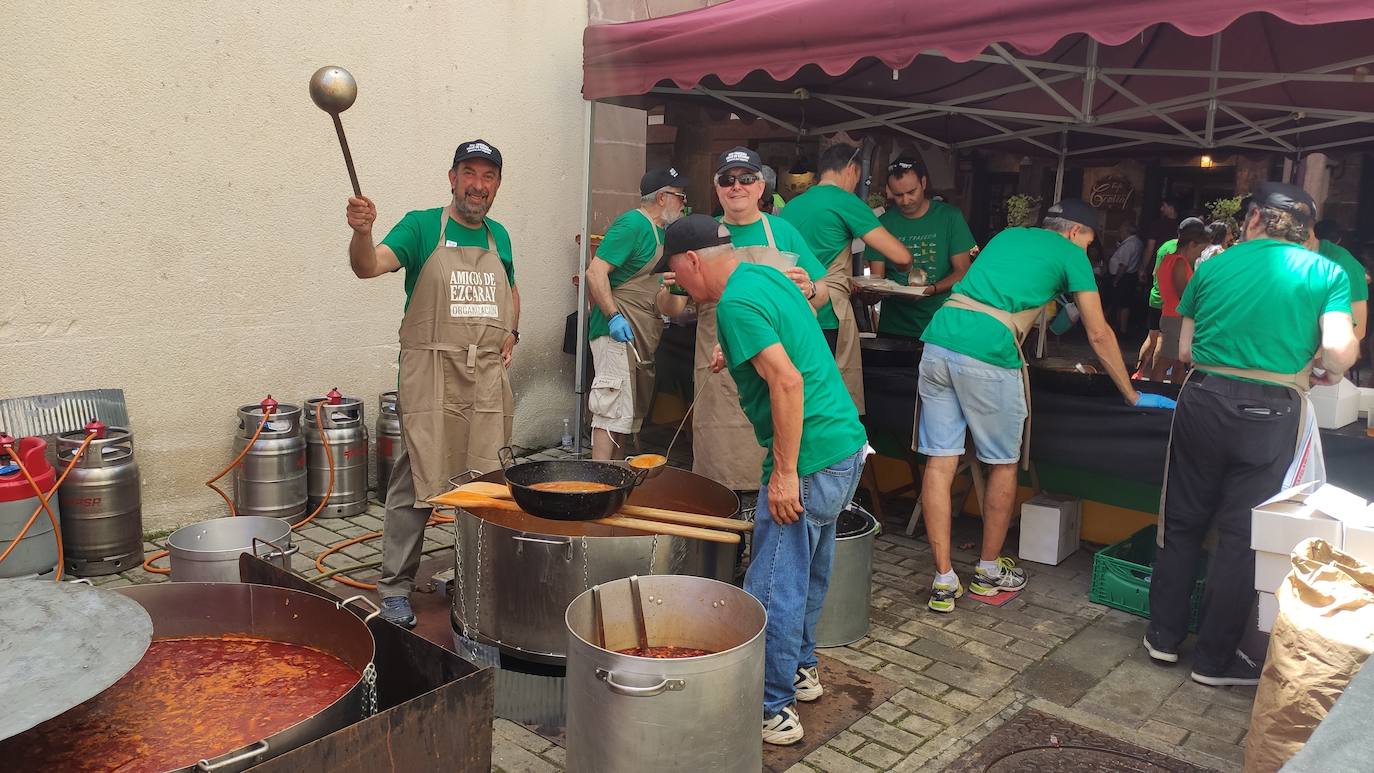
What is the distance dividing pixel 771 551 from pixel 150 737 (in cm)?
188

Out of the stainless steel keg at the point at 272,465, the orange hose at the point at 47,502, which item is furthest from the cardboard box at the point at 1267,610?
the orange hose at the point at 47,502

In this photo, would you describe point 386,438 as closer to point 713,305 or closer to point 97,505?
point 97,505

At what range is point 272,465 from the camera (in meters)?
5.51

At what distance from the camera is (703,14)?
5539 millimetres

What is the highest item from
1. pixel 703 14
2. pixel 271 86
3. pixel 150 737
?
pixel 703 14

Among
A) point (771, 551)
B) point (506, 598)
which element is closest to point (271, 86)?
point (506, 598)

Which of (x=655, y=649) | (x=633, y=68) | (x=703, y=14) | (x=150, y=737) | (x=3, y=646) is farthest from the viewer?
(x=633, y=68)

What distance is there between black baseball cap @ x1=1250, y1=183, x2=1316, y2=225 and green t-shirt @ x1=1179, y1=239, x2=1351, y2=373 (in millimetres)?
125

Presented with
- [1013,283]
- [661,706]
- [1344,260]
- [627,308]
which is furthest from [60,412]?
[1344,260]

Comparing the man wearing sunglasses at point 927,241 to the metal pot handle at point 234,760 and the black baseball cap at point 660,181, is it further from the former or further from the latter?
the metal pot handle at point 234,760

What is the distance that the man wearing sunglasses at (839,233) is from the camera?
17.3 feet

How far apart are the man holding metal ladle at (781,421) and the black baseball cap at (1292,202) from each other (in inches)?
77.3

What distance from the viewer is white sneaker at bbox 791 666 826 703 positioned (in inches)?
144

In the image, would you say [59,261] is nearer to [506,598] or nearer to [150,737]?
[506,598]
